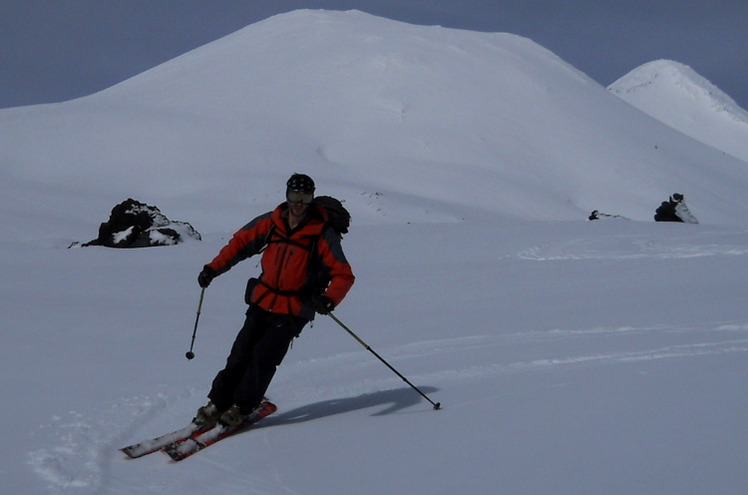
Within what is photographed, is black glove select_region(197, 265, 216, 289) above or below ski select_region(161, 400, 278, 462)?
above

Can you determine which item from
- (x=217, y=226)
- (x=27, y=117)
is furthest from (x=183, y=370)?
(x=27, y=117)

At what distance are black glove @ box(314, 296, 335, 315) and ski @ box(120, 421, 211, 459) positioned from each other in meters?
1.04

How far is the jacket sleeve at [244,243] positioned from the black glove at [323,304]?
0.60 m

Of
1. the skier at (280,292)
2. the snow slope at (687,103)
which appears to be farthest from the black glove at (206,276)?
the snow slope at (687,103)

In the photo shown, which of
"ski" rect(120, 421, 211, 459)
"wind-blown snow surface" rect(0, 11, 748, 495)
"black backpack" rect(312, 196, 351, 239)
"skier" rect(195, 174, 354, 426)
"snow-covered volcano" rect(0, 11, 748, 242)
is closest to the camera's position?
"wind-blown snow surface" rect(0, 11, 748, 495)

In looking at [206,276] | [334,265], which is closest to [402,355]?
[334,265]

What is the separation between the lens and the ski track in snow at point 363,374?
389 centimetres

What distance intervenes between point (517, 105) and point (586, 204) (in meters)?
12.4

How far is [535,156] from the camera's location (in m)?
39.8

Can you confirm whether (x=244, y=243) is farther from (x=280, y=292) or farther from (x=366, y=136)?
(x=366, y=136)

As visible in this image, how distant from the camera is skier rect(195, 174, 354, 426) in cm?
478

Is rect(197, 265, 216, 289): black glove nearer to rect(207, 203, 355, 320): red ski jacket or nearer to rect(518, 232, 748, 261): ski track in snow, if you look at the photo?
rect(207, 203, 355, 320): red ski jacket

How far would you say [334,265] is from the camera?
480 cm

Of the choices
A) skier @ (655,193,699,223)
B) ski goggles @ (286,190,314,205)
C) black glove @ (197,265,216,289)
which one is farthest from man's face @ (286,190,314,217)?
skier @ (655,193,699,223)
